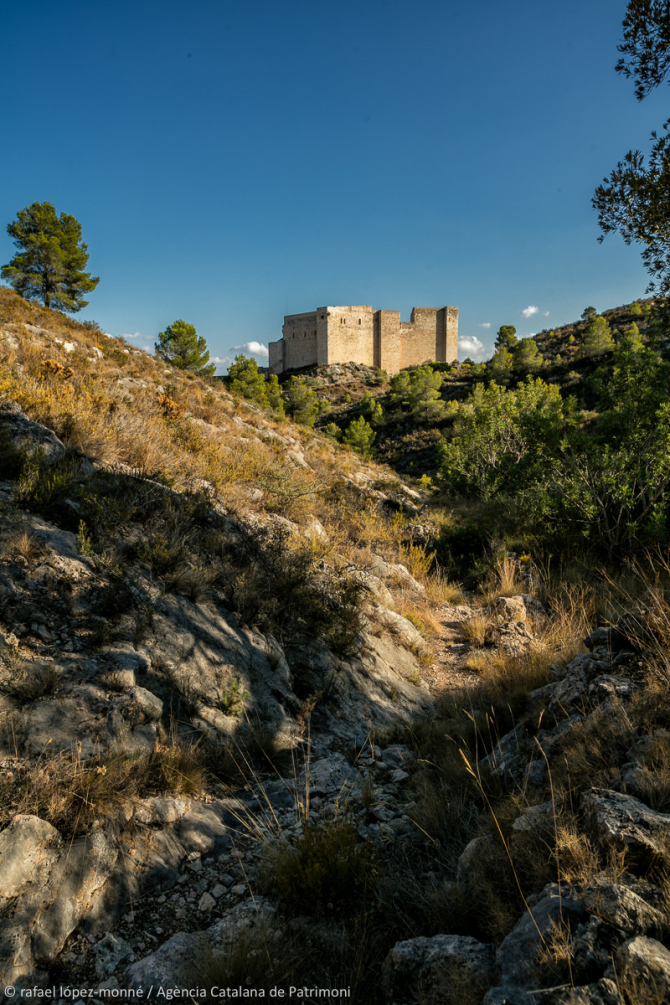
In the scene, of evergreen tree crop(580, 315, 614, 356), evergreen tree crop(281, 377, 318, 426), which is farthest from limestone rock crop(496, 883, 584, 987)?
evergreen tree crop(580, 315, 614, 356)

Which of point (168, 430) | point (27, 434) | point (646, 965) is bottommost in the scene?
point (646, 965)

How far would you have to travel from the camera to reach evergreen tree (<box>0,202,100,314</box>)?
19.0 meters

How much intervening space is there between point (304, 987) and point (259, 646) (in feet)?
7.58

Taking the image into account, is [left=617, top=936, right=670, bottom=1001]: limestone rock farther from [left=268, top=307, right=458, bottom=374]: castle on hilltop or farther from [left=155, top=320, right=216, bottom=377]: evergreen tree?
[left=268, top=307, right=458, bottom=374]: castle on hilltop

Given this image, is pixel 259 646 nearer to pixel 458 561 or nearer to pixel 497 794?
pixel 497 794

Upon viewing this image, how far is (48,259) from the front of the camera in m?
19.3

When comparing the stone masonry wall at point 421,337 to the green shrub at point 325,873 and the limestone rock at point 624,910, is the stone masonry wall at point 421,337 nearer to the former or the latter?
the green shrub at point 325,873

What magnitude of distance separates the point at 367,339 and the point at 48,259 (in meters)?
42.8

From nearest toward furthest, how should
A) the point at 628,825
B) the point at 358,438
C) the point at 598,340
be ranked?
1. the point at 628,825
2. the point at 358,438
3. the point at 598,340

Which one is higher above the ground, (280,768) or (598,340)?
(598,340)

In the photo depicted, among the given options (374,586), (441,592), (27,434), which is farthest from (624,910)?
(441,592)

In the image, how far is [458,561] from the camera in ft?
27.7

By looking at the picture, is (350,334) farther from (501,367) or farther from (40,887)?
(40,887)

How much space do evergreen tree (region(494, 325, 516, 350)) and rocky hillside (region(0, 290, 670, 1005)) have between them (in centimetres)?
4423
